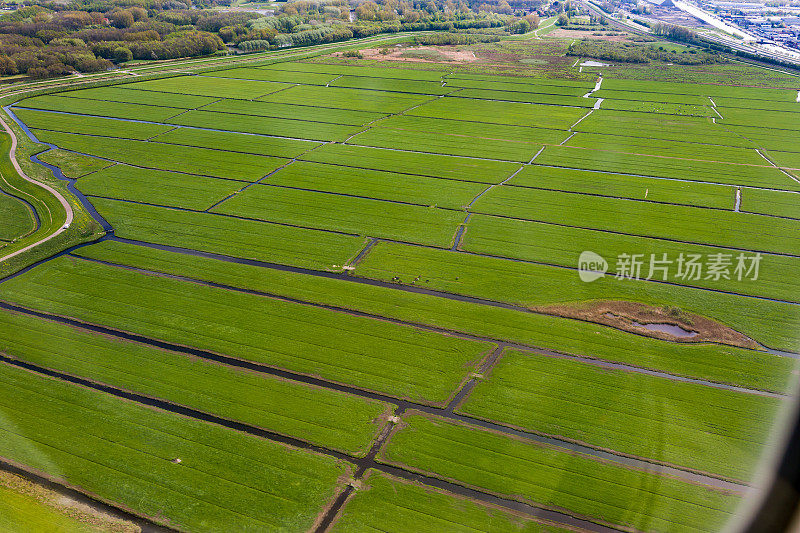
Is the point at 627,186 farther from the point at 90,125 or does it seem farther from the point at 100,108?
the point at 100,108

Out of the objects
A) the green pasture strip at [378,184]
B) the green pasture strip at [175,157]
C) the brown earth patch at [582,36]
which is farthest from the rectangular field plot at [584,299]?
the brown earth patch at [582,36]

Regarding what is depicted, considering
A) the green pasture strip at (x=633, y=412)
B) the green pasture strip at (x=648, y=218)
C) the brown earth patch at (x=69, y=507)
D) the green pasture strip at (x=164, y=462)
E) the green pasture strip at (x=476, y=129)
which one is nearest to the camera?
the brown earth patch at (x=69, y=507)

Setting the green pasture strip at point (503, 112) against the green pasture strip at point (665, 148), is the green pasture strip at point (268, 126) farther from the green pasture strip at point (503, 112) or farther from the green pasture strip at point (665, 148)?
the green pasture strip at point (665, 148)

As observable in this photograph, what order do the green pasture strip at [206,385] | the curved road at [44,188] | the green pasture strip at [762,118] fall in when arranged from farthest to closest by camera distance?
the green pasture strip at [762,118] < the curved road at [44,188] < the green pasture strip at [206,385]

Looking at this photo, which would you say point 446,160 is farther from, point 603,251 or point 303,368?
point 303,368

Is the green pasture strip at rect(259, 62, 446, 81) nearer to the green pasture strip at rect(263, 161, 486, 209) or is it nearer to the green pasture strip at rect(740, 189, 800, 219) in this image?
the green pasture strip at rect(263, 161, 486, 209)

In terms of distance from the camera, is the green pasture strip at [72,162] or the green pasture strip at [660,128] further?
the green pasture strip at [660,128]
